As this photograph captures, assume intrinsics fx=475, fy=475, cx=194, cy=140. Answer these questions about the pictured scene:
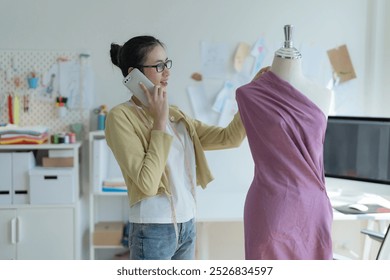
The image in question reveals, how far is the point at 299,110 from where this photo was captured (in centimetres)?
109

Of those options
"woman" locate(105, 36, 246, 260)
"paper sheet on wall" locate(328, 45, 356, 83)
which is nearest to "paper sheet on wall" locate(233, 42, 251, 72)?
"paper sheet on wall" locate(328, 45, 356, 83)

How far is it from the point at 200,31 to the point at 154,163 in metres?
1.58

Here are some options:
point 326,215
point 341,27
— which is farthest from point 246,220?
point 341,27

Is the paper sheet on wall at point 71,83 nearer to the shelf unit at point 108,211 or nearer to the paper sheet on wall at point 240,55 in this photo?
the shelf unit at point 108,211

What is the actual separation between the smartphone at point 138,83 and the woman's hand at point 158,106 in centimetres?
1

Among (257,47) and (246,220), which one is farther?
(257,47)

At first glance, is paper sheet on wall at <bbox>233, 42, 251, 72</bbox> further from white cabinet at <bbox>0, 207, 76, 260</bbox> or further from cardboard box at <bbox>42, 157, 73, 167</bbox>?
white cabinet at <bbox>0, 207, 76, 260</bbox>

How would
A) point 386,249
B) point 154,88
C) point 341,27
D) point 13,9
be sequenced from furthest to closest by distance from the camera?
point 341,27 < point 13,9 < point 386,249 < point 154,88

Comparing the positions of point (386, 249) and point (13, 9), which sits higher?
point (13, 9)


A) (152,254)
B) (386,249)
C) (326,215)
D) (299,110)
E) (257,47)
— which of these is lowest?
Result: (386,249)

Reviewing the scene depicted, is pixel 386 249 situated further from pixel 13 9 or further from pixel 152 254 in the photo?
pixel 13 9

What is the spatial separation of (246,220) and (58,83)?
173 cm

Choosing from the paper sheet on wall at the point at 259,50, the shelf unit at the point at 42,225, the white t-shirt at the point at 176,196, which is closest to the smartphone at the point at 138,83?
the white t-shirt at the point at 176,196

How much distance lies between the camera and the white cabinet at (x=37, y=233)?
2.37 meters
